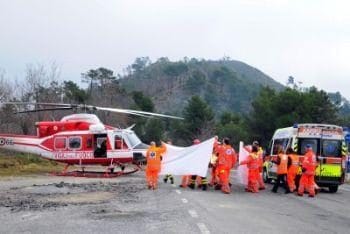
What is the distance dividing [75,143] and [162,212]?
19.3 metres

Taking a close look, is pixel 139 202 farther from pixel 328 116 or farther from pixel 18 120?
pixel 328 116

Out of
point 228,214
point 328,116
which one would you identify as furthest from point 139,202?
point 328,116

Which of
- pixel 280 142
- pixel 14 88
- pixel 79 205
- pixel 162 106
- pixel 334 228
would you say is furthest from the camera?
pixel 162 106

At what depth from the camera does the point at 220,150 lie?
21.8m

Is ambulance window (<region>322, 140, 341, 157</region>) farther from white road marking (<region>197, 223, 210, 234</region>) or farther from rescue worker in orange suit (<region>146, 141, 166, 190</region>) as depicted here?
white road marking (<region>197, 223, 210, 234</region>)

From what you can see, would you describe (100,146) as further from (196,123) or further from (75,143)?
(196,123)

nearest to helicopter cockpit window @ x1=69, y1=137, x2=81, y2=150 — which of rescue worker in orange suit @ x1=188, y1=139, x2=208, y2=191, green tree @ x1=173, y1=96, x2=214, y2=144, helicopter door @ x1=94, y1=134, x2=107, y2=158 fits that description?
helicopter door @ x1=94, y1=134, x2=107, y2=158

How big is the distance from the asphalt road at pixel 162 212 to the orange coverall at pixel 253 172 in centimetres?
60

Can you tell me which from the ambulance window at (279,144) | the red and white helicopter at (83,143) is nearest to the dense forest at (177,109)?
the red and white helicopter at (83,143)

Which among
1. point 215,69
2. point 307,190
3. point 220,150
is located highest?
point 215,69

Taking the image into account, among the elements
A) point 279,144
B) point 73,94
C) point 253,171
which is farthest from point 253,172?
point 73,94

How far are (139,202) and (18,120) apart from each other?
39733 millimetres

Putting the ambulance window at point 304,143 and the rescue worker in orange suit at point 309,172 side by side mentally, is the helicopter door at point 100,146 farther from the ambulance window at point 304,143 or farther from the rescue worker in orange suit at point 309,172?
the rescue worker in orange suit at point 309,172

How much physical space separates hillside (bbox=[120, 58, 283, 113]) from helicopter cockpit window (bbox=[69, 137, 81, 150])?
3951 inches
